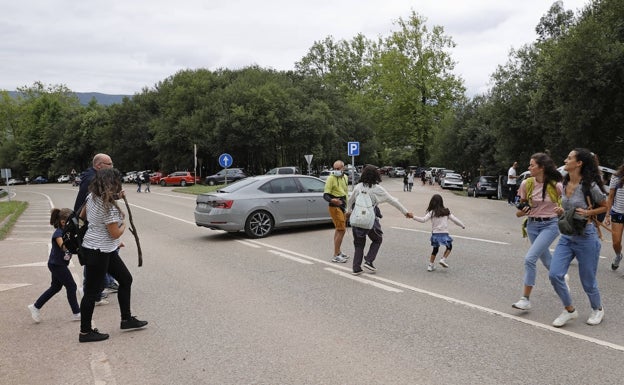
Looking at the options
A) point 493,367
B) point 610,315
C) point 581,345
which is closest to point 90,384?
point 493,367

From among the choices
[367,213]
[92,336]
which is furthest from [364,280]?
[92,336]

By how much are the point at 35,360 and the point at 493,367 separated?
13.0ft

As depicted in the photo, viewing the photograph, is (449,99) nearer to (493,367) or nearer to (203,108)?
(203,108)

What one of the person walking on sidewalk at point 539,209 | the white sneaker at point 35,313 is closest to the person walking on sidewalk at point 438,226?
the person walking on sidewalk at point 539,209

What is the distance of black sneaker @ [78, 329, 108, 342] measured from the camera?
4.97m

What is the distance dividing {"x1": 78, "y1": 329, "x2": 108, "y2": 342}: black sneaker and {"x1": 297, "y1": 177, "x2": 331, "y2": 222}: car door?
791 cm

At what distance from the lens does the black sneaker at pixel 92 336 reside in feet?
16.3

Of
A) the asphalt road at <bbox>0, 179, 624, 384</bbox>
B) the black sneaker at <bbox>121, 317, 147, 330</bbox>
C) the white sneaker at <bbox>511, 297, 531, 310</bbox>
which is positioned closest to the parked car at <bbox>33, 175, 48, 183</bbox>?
the asphalt road at <bbox>0, 179, 624, 384</bbox>

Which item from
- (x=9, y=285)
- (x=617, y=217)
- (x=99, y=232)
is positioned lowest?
(x=9, y=285)

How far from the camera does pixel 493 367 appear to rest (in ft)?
13.6

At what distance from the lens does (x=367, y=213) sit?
762 centimetres

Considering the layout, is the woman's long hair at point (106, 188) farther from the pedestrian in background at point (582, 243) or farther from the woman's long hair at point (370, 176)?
the pedestrian in background at point (582, 243)

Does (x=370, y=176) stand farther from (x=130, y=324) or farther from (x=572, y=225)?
(x=130, y=324)

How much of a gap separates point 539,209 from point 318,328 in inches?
114
